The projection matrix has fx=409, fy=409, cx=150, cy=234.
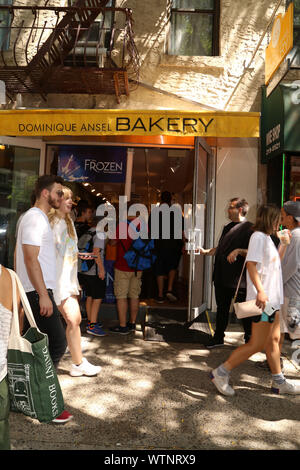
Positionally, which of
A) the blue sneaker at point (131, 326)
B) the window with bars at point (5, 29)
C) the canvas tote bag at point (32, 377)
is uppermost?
the window with bars at point (5, 29)

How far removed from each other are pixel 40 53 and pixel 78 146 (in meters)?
1.82

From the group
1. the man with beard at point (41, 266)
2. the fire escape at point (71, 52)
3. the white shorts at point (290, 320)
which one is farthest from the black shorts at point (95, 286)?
the fire escape at point (71, 52)

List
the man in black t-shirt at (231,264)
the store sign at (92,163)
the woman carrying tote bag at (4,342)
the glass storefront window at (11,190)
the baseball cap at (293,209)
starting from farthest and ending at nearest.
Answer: the store sign at (92,163) < the glass storefront window at (11,190) < the man in black t-shirt at (231,264) < the baseball cap at (293,209) < the woman carrying tote bag at (4,342)

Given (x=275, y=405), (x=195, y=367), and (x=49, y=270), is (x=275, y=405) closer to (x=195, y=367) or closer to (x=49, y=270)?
(x=195, y=367)

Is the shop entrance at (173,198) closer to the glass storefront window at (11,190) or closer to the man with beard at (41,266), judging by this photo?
the glass storefront window at (11,190)

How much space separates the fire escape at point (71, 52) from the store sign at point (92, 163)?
3.42ft

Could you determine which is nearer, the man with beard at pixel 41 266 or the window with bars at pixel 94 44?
the man with beard at pixel 41 266

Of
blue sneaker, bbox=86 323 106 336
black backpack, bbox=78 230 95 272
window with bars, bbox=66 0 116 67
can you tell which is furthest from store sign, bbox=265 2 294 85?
blue sneaker, bbox=86 323 106 336

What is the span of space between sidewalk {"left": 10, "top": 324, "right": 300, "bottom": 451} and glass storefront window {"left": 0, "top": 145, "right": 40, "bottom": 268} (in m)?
3.24

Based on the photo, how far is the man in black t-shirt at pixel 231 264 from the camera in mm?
5316

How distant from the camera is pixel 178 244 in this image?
328 inches

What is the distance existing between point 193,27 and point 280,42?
93.5 inches
